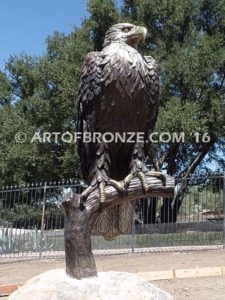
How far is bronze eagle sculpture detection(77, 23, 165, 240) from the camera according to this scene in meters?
4.68

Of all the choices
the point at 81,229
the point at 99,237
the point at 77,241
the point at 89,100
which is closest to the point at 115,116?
the point at 89,100

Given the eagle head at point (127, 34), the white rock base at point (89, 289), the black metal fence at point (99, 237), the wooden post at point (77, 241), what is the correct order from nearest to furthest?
the white rock base at point (89, 289) → the wooden post at point (77, 241) → the eagle head at point (127, 34) → the black metal fence at point (99, 237)

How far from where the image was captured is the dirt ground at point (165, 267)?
22.9 ft

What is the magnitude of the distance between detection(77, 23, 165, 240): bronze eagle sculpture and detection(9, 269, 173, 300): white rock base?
0.53m

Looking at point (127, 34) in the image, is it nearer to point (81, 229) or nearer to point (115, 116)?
point (115, 116)

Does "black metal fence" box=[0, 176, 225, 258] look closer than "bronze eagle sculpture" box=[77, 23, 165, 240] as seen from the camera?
No

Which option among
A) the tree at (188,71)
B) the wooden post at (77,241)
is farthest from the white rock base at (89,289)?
the tree at (188,71)

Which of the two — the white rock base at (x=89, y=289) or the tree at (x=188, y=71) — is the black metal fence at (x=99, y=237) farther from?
the white rock base at (x=89, y=289)

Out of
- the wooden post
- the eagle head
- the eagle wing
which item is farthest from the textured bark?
A: the eagle head

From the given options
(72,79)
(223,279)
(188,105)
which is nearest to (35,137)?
(72,79)

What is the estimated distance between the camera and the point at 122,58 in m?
4.74

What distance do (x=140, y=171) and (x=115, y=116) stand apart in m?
0.59

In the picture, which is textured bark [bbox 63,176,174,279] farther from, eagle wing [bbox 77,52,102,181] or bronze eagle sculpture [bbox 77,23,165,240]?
eagle wing [bbox 77,52,102,181]

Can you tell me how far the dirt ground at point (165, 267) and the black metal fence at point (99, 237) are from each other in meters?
Result: 0.80
